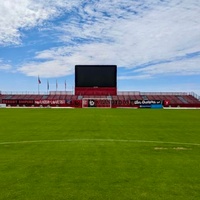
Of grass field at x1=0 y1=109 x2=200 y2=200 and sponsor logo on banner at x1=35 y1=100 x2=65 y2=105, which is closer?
grass field at x1=0 y1=109 x2=200 y2=200

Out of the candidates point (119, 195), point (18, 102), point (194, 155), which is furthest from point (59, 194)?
point (18, 102)

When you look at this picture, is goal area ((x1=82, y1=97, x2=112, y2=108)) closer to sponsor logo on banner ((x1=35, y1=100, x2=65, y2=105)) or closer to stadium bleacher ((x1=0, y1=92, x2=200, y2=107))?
stadium bleacher ((x1=0, y1=92, x2=200, y2=107))

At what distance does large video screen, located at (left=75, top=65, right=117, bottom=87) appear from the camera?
9338cm

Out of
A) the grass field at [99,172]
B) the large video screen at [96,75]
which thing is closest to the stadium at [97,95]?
the large video screen at [96,75]

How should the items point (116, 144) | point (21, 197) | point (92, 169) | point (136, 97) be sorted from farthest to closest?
1. point (136, 97)
2. point (116, 144)
3. point (92, 169)
4. point (21, 197)

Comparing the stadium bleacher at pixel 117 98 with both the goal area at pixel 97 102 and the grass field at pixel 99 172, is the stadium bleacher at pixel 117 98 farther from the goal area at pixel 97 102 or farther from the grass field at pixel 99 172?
the grass field at pixel 99 172

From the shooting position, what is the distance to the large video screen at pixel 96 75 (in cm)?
9338

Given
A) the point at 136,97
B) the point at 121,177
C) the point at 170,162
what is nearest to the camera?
the point at 121,177

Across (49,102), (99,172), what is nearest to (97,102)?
(49,102)

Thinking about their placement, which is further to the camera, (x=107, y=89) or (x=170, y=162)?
(x=107, y=89)

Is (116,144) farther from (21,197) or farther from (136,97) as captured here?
(136,97)

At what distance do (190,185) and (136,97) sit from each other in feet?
327

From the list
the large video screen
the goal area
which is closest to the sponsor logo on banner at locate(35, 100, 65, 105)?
the goal area

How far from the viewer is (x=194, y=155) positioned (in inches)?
475
